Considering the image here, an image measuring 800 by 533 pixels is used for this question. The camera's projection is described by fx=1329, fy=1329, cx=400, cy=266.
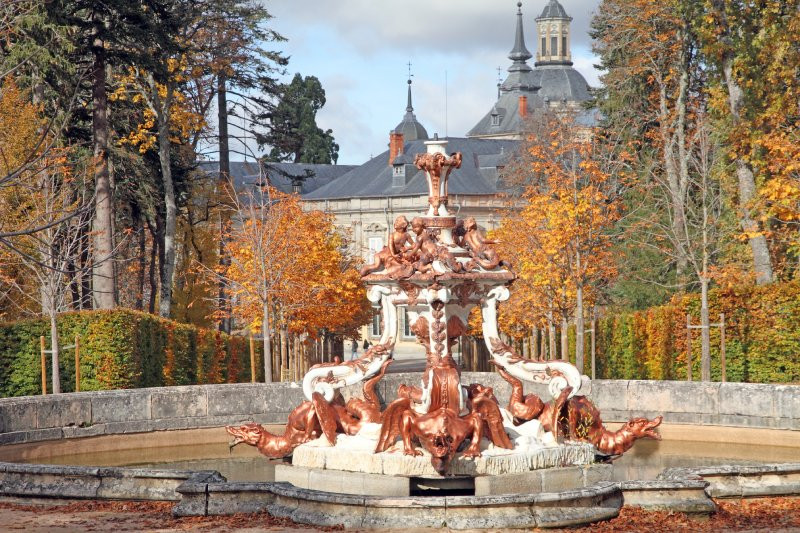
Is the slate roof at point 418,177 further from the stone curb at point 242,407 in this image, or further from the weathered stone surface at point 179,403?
the weathered stone surface at point 179,403

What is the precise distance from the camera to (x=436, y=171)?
56.1 feet

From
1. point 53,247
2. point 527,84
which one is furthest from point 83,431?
point 527,84

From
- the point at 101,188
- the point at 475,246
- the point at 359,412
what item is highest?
the point at 101,188

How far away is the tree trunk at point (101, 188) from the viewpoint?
30516 mm

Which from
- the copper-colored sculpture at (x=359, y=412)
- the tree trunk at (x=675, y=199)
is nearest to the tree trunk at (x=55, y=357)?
the copper-colored sculpture at (x=359, y=412)

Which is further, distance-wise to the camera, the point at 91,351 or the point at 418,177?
the point at 418,177

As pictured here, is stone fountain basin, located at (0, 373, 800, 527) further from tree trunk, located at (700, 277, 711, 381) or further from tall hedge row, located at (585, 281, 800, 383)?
tall hedge row, located at (585, 281, 800, 383)

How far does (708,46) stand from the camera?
30.3m

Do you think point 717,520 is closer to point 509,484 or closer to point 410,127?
point 509,484

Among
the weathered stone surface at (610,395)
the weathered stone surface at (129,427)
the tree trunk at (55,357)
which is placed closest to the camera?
the weathered stone surface at (129,427)

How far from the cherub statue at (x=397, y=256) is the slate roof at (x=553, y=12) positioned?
14971 cm

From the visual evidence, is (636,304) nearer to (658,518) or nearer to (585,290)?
(585,290)

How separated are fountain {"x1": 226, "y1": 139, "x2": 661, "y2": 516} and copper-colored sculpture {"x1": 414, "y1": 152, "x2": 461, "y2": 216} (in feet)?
0.06

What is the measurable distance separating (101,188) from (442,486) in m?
18.4
